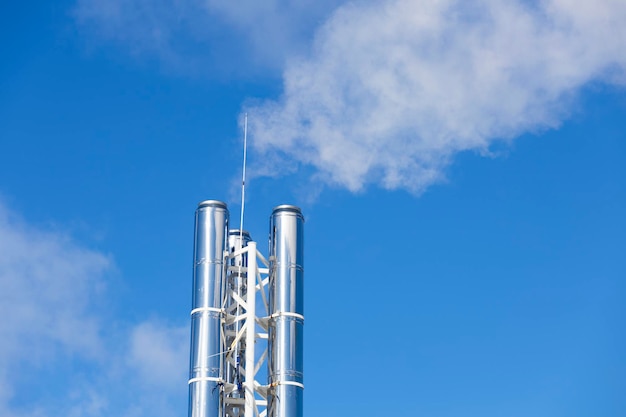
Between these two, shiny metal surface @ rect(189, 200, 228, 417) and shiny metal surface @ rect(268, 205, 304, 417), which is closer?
shiny metal surface @ rect(189, 200, 228, 417)

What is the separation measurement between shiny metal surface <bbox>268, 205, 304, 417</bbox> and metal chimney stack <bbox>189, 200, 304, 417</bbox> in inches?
1.4

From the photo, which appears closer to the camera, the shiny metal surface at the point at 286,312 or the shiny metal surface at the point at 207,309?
the shiny metal surface at the point at 207,309

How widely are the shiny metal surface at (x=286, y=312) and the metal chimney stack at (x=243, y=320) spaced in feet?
0.12

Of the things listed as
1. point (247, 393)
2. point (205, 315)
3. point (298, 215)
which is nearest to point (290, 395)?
point (247, 393)

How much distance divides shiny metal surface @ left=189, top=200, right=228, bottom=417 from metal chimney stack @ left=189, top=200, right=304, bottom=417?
3 cm

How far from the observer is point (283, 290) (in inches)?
1658

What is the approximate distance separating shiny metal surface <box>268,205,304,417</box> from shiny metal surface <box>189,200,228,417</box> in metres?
1.93

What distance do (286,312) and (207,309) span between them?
287 cm

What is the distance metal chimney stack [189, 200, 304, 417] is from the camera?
134 feet

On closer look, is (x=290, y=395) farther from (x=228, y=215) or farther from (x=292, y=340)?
(x=228, y=215)

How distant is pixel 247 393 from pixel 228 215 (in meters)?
7.00

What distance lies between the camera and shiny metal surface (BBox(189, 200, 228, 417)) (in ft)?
133

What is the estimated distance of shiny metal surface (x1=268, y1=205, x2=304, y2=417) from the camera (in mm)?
→ 40688

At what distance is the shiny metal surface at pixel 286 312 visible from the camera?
40688 mm
